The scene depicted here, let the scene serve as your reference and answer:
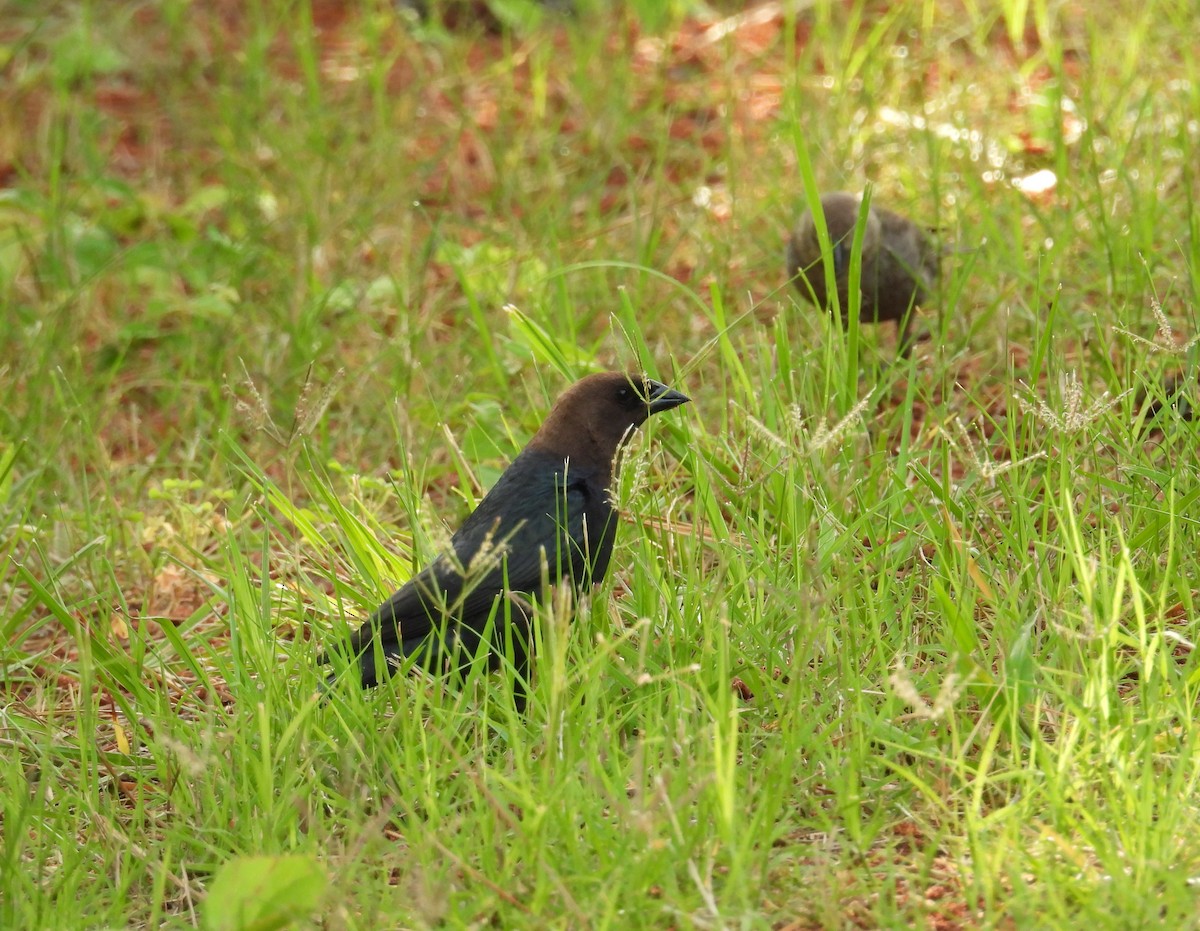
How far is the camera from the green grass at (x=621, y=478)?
104 inches

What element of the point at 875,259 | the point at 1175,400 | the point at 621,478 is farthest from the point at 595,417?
the point at 1175,400

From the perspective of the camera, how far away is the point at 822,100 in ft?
20.8

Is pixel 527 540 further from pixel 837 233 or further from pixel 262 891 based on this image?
pixel 837 233

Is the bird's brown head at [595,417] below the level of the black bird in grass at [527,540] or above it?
above

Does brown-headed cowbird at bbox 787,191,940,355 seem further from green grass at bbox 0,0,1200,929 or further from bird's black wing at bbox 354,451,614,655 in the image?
bird's black wing at bbox 354,451,614,655

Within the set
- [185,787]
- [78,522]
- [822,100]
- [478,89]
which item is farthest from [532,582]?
[478,89]

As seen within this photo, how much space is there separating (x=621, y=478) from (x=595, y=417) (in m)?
0.34

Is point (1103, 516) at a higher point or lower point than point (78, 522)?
higher

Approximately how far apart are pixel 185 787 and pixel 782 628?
4.17 ft

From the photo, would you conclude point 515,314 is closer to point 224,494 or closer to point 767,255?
point 224,494

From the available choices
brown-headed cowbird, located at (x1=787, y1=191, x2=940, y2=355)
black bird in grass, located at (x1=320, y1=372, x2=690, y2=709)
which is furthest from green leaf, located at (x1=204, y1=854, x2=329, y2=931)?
brown-headed cowbird, located at (x1=787, y1=191, x2=940, y2=355)

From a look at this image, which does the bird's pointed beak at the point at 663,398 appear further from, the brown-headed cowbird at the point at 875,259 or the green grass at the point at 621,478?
the brown-headed cowbird at the point at 875,259

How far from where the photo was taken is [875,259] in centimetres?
467

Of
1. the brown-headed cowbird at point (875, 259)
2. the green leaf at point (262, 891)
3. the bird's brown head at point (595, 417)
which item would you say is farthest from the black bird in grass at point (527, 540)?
the brown-headed cowbird at point (875, 259)
